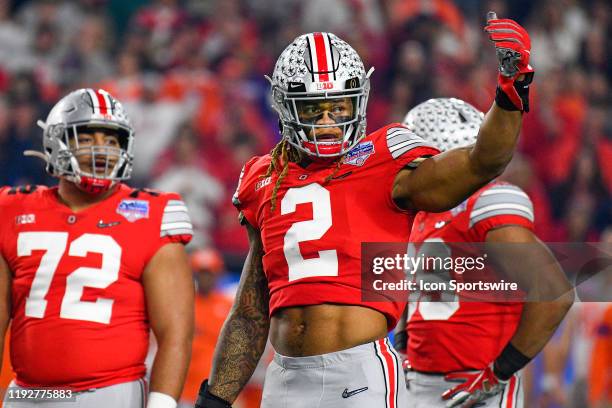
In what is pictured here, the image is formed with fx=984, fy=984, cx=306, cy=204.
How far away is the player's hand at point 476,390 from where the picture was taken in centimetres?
370

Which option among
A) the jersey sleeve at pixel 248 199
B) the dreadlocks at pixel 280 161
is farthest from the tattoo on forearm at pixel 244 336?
the dreadlocks at pixel 280 161

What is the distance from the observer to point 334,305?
9.86 feet

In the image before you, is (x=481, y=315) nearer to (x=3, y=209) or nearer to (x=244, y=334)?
(x=244, y=334)

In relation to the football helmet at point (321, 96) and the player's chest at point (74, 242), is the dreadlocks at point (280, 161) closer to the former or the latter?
the football helmet at point (321, 96)

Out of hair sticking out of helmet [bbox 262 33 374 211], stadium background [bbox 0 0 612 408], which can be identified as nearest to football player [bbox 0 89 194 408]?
hair sticking out of helmet [bbox 262 33 374 211]

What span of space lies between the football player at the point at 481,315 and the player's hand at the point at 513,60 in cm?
112

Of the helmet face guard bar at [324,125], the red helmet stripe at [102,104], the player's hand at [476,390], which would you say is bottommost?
the player's hand at [476,390]

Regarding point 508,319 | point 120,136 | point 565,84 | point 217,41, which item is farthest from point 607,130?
point 120,136

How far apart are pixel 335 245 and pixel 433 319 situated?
1000 millimetres

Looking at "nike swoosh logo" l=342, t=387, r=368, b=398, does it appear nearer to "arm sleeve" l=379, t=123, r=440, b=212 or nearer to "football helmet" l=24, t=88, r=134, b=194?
"arm sleeve" l=379, t=123, r=440, b=212

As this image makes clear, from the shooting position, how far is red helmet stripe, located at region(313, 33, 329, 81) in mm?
3154

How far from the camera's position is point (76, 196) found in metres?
3.85

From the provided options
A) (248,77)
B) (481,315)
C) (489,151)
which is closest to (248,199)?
(489,151)

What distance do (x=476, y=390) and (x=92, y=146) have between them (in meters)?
1.75
